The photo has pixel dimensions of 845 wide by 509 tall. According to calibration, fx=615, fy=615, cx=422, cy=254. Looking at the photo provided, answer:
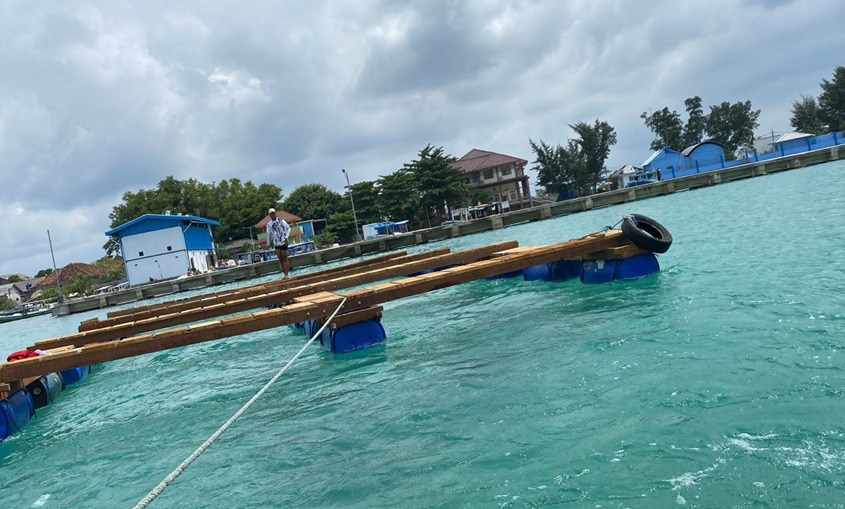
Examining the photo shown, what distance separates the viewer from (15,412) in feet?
26.5

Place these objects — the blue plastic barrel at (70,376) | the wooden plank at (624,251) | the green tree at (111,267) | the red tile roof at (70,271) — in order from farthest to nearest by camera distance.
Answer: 1. the red tile roof at (70,271)
2. the green tree at (111,267)
3. the blue plastic barrel at (70,376)
4. the wooden plank at (624,251)

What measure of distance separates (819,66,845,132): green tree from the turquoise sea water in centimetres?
8602

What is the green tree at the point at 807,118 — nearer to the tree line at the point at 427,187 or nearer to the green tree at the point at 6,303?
the tree line at the point at 427,187

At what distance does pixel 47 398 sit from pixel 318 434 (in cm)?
695

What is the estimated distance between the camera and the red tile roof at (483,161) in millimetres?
76375

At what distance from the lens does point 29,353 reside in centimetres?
871

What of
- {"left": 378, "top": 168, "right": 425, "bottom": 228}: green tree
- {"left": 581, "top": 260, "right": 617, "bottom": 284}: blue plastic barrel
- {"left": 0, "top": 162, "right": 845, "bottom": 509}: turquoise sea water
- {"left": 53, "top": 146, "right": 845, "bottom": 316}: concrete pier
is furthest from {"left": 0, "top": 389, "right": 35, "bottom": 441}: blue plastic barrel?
{"left": 378, "top": 168, "right": 425, "bottom": 228}: green tree

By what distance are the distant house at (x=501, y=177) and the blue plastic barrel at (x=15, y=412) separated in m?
69.2

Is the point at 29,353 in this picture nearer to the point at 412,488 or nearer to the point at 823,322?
the point at 412,488

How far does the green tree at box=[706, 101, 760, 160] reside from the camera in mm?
88562

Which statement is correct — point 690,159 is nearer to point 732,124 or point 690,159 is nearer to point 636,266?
point 732,124

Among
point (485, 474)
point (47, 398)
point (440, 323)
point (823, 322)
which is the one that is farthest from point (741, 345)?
point (47, 398)

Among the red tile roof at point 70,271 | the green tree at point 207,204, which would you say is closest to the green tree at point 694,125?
the green tree at point 207,204

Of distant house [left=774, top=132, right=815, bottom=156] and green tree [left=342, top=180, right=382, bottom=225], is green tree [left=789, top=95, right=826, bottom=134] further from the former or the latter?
green tree [left=342, top=180, right=382, bottom=225]
